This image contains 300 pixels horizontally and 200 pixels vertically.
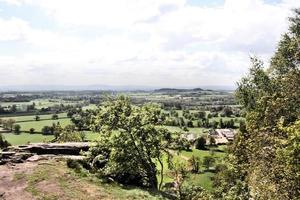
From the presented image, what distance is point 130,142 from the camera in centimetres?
4459

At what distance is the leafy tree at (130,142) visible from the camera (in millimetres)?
43938

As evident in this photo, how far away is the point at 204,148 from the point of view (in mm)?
135375

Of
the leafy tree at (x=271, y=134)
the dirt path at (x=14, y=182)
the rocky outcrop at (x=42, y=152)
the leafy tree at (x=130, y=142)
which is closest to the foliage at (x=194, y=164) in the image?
the leafy tree at (x=271, y=134)

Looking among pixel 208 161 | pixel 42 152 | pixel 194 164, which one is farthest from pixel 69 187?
pixel 208 161

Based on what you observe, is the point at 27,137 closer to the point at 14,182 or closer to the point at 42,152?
the point at 42,152

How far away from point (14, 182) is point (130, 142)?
12628 mm

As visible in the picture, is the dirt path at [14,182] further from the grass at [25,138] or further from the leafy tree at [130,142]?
the grass at [25,138]

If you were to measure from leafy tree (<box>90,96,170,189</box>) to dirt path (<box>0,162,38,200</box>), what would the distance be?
7.72m

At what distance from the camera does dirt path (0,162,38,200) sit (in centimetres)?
3631

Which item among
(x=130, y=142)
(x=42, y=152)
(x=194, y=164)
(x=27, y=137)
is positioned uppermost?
(x=130, y=142)

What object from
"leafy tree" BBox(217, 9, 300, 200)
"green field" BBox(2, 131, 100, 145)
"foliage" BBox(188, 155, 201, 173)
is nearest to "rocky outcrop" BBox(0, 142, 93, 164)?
"leafy tree" BBox(217, 9, 300, 200)

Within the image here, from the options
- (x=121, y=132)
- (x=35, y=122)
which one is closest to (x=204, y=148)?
(x=35, y=122)

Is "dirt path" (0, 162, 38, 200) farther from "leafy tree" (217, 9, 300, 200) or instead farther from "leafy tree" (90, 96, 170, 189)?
"leafy tree" (217, 9, 300, 200)

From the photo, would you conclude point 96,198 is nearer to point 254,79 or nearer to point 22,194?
point 22,194
